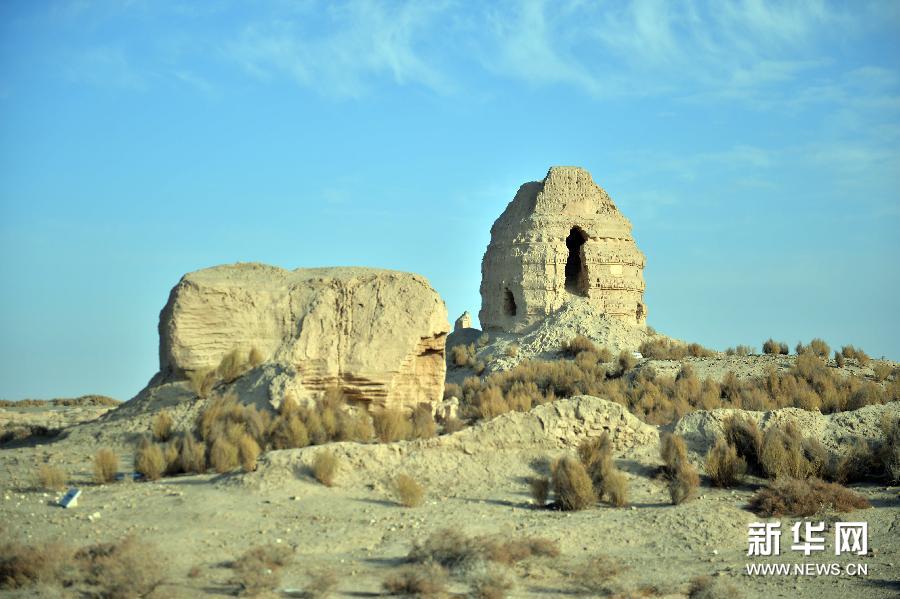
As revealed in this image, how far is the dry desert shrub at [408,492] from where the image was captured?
11773mm

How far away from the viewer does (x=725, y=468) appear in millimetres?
13852

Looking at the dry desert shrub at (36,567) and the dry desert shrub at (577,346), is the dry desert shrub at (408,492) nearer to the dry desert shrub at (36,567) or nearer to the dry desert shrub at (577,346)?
the dry desert shrub at (36,567)

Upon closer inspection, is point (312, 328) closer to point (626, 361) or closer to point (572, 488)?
point (572, 488)

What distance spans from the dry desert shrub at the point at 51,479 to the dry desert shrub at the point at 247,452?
2198mm

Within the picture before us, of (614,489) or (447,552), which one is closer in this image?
(447,552)

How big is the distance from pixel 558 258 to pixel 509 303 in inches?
104

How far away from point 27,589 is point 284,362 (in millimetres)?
6750

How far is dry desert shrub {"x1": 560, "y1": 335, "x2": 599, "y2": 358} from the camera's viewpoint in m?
31.0

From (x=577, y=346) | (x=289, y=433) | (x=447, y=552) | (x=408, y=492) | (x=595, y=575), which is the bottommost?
(x=595, y=575)

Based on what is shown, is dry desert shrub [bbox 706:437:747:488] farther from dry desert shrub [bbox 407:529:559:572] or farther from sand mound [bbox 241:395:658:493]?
dry desert shrub [bbox 407:529:559:572]

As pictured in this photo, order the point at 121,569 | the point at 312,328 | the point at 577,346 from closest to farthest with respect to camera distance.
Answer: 1. the point at 121,569
2. the point at 312,328
3. the point at 577,346

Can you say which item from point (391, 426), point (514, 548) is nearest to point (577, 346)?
point (391, 426)

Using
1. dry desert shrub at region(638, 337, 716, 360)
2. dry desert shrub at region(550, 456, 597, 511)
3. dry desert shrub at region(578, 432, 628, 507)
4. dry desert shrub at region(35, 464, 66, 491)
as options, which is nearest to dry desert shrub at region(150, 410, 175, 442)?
dry desert shrub at region(35, 464, 66, 491)

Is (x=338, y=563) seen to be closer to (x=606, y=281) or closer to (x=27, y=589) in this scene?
(x=27, y=589)
